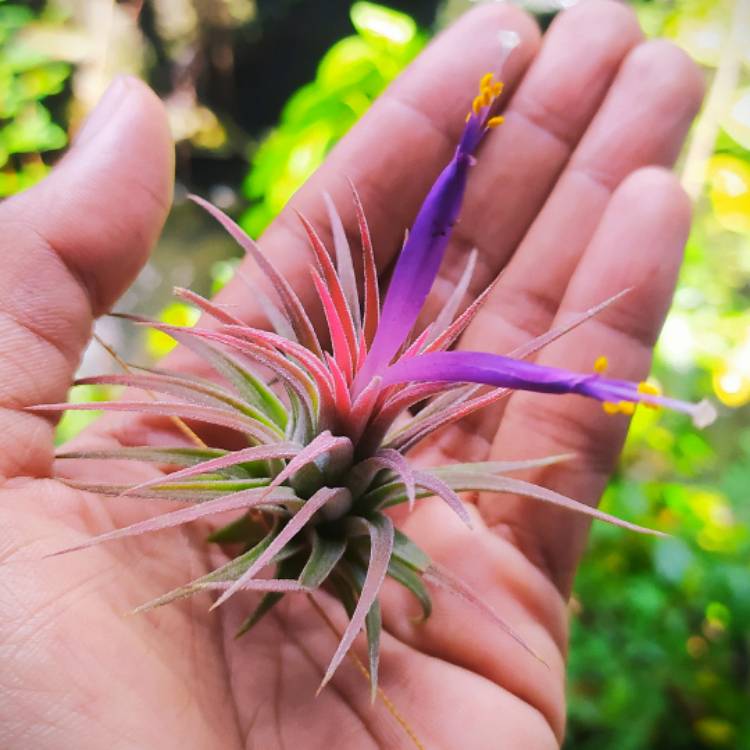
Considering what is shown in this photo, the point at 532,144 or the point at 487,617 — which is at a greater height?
the point at 532,144

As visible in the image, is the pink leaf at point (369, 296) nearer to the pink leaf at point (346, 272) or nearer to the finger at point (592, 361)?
the pink leaf at point (346, 272)

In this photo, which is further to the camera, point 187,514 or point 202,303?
point 202,303

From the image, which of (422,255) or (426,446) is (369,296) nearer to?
(422,255)

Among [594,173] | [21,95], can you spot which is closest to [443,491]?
[594,173]

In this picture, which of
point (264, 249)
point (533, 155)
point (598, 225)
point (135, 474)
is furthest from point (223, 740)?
point (533, 155)

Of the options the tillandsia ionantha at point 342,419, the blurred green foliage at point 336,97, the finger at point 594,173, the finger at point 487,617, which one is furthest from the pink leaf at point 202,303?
the blurred green foliage at point 336,97

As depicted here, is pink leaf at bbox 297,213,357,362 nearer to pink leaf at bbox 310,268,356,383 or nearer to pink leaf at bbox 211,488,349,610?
pink leaf at bbox 310,268,356,383

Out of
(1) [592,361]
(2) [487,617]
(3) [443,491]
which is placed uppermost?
(3) [443,491]

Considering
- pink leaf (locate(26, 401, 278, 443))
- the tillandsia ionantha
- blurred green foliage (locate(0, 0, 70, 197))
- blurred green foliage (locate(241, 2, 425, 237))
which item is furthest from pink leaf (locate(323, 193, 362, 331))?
blurred green foliage (locate(0, 0, 70, 197))
